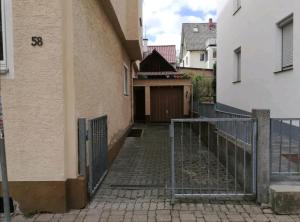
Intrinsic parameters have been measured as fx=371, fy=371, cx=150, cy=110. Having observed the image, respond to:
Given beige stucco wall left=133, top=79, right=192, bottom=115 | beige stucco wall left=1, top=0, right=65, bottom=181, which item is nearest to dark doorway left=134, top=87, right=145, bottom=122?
beige stucco wall left=133, top=79, right=192, bottom=115

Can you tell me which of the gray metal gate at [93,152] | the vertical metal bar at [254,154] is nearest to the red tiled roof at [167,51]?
the gray metal gate at [93,152]

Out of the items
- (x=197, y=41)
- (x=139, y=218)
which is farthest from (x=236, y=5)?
(x=197, y=41)

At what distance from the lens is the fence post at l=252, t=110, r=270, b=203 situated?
5.12 meters

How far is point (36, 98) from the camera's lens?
15.7 feet

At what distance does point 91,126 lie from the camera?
18.1ft

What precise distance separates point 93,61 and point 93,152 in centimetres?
178

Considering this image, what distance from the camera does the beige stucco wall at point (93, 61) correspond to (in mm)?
5348

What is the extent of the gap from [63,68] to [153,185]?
8.55ft

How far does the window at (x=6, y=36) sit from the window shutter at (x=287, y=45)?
605 centimetres

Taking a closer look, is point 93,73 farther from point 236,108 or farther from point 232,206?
point 236,108

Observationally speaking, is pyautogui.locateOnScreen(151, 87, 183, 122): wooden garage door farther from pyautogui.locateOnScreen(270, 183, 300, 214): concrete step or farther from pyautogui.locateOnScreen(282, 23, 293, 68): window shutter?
pyautogui.locateOnScreen(270, 183, 300, 214): concrete step

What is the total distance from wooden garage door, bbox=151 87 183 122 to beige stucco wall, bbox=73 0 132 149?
11.0 m

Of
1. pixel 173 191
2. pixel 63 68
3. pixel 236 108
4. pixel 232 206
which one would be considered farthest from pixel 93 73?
pixel 236 108

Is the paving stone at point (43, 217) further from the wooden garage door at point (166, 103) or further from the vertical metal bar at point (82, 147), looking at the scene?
the wooden garage door at point (166, 103)
